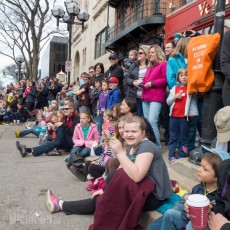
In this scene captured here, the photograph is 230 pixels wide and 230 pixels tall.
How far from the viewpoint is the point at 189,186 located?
3572mm

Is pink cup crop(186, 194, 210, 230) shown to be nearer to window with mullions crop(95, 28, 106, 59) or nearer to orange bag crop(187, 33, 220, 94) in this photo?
orange bag crop(187, 33, 220, 94)

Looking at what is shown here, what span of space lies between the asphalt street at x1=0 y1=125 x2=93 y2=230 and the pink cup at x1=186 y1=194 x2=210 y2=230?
150 centimetres

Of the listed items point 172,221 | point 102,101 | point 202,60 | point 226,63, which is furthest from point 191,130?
point 102,101


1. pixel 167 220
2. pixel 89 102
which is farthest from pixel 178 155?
pixel 89 102

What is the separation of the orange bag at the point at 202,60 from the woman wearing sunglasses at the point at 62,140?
3417mm

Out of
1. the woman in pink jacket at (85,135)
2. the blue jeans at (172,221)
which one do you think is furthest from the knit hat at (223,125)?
the woman in pink jacket at (85,135)

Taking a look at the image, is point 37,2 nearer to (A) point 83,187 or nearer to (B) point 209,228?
(A) point 83,187

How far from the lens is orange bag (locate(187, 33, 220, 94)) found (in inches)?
145

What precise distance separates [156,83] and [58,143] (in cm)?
263

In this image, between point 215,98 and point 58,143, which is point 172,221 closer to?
point 215,98

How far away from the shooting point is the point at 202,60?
3.73m

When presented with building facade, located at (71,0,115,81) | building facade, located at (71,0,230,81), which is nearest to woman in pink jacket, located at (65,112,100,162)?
building facade, located at (71,0,230,81)

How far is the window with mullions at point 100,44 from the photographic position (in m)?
23.4

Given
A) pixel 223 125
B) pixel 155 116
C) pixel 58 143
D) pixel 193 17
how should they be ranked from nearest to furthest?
pixel 223 125
pixel 155 116
pixel 58 143
pixel 193 17
